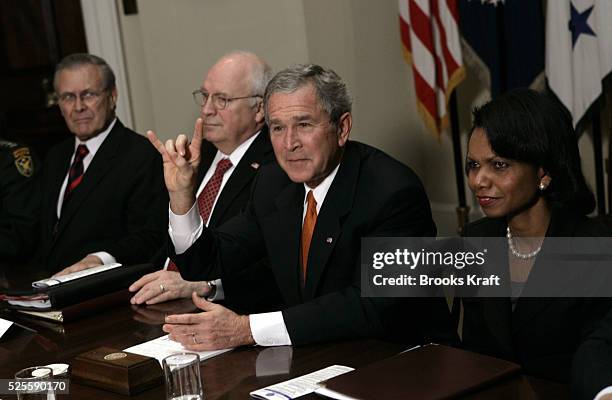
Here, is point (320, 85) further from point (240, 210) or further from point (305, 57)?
point (305, 57)

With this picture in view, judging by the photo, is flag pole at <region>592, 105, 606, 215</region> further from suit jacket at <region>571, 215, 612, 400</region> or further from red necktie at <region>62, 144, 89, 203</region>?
suit jacket at <region>571, 215, 612, 400</region>

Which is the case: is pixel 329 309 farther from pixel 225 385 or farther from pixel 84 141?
pixel 84 141

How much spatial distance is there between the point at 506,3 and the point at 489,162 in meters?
2.84

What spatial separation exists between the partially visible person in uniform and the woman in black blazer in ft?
8.44

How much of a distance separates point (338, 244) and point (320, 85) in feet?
1.62

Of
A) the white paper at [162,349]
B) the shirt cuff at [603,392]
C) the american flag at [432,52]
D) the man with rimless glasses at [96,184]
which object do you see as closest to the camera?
the shirt cuff at [603,392]

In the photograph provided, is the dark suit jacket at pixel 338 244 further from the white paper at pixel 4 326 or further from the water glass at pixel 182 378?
the white paper at pixel 4 326

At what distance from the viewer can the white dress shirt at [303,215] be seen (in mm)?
2467

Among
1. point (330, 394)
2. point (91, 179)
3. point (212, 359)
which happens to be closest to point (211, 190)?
point (91, 179)

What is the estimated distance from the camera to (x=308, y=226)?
9.50 feet

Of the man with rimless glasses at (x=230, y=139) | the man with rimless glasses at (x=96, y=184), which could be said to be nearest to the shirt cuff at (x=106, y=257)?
the man with rimless glasses at (x=96, y=184)

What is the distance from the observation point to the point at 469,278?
274 cm

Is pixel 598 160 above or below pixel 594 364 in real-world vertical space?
above

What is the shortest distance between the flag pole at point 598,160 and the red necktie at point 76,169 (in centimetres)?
262
